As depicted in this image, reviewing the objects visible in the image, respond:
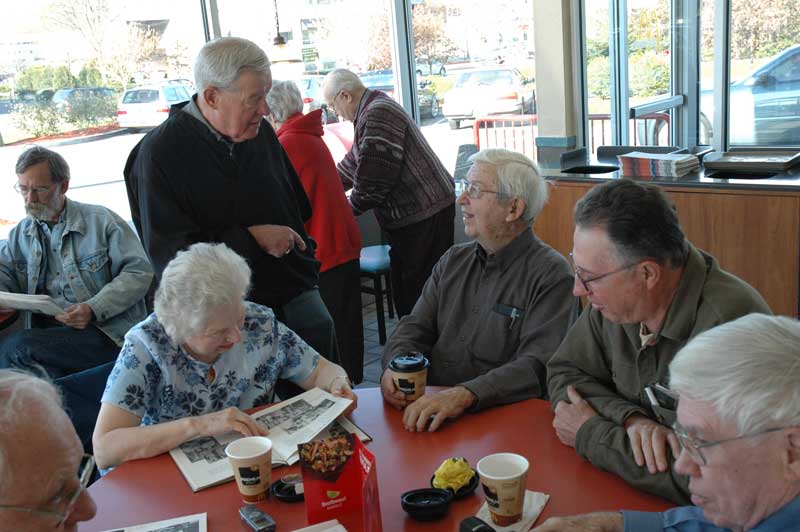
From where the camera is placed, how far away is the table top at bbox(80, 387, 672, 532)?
160cm

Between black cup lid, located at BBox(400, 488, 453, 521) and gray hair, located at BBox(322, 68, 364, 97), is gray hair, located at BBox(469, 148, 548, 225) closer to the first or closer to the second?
black cup lid, located at BBox(400, 488, 453, 521)

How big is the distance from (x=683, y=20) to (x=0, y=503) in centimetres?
549

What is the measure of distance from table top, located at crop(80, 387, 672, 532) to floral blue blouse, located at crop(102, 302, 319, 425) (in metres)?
0.21

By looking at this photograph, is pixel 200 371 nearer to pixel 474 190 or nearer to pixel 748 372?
pixel 474 190

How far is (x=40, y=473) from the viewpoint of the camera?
121 cm

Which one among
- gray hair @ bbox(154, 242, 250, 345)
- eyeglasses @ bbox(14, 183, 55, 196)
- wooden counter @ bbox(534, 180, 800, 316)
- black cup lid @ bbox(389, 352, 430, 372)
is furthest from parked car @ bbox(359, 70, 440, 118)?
black cup lid @ bbox(389, 352, 430, 372)

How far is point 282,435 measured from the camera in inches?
77.0

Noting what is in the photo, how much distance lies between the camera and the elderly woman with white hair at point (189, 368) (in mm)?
1947

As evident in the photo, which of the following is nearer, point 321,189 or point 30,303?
point 30,303

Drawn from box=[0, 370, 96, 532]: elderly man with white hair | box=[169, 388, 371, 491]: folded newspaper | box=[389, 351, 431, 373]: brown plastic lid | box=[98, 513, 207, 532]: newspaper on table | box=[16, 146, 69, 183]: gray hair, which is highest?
box=[16, 146, 69, 183]: gray hair

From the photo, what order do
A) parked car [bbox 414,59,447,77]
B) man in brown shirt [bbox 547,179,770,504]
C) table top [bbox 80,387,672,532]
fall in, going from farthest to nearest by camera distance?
1. parked car [bbox 414,59,447,77]
2. man in brown shirt [bbox 547,179,770,504]
3. table top [bbox 80,387,672,532]

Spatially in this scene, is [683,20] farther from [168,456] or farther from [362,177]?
[168,456]

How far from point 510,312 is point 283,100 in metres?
1.87

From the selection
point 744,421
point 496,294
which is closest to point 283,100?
point 496,294
